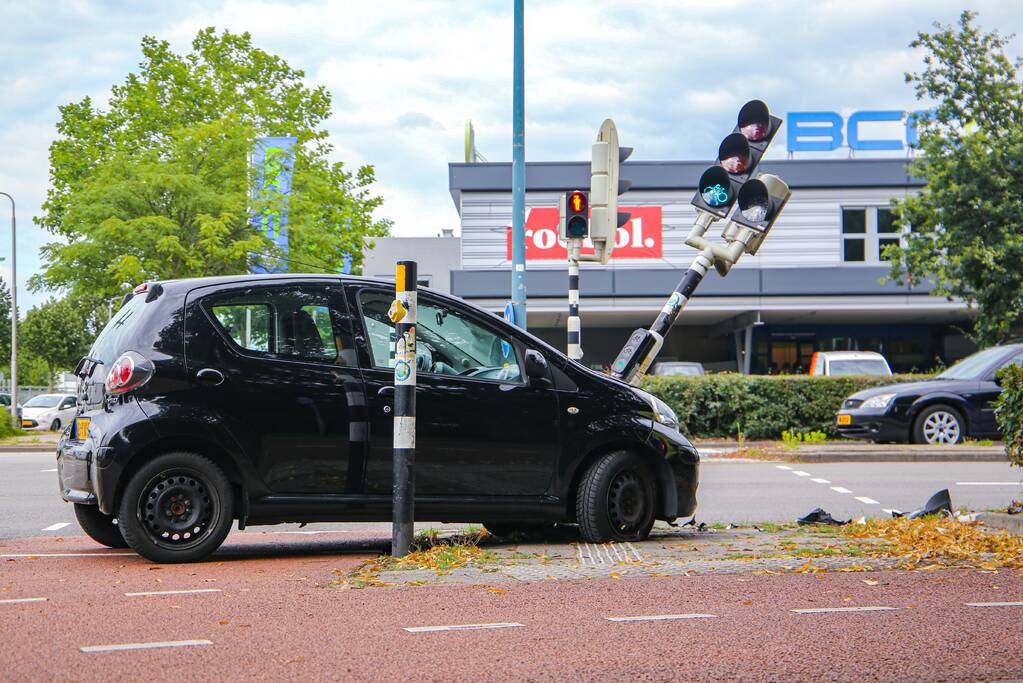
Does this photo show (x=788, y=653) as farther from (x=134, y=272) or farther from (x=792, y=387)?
(x=134, y=272)

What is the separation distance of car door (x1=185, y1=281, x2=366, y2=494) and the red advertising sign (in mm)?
29843

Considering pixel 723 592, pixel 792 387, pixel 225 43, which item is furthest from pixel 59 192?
pixel 723 592

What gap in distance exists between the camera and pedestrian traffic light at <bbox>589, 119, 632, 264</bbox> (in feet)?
43.6

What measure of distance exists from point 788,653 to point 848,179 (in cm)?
3489

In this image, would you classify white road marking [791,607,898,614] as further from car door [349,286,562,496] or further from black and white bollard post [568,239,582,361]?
black and white bollard post [568,239,582,361]

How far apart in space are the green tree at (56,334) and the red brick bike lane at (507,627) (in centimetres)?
6939

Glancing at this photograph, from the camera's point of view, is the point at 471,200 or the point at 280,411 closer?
the point at 280,411

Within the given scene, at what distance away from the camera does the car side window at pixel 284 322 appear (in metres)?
7.73

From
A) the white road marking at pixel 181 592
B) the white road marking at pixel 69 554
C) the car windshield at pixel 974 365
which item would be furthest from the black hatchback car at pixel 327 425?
the car windshield at pixel 974 365

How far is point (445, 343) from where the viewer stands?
8.26 m

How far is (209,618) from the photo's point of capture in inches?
223

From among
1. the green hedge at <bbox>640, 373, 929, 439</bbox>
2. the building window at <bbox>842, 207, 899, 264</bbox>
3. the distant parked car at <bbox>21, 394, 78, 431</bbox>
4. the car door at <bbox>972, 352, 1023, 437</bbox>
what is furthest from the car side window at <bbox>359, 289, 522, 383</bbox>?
the building window at <bbox>842, 207, 899, 264</bbox>

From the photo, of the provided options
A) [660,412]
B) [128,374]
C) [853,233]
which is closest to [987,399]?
[660,412]

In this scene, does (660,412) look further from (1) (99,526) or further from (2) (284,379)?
(1) (99,526)
